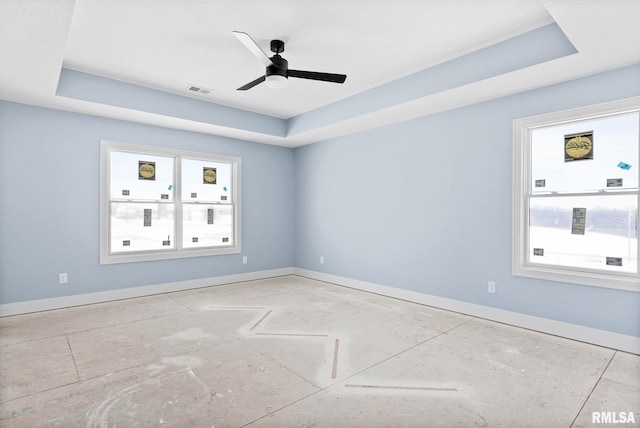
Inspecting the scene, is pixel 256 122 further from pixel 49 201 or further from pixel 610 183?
pixel 610 183

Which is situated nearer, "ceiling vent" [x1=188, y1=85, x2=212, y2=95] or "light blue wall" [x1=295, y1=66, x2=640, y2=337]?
"light blue wall" [x1=295, y1=66, x2=640, y2=337]

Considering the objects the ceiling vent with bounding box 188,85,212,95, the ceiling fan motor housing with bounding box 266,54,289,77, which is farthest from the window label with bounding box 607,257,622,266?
the ceiling vent with bounding box 188,85,212,95

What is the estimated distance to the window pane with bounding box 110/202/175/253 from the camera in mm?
5000

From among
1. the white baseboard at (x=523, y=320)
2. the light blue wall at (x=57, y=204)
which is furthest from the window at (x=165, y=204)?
the white baseboard at (x=523, y=320)

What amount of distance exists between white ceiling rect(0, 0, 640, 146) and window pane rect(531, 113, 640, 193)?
0.53m

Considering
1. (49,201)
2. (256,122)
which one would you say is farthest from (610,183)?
(49,201)

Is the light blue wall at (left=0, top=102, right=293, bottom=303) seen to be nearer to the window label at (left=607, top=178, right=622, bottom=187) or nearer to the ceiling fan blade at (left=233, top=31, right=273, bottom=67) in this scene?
the ceiling fan blade at (left=233, top=31, right=273, bottom=67)

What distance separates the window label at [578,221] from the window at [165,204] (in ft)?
16.2

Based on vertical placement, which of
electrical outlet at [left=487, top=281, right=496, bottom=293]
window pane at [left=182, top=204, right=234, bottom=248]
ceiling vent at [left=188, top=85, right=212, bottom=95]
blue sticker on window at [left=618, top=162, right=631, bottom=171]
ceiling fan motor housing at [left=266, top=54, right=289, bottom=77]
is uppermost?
ceiling vent at [left=188, top=85, right=212, bottom=95]

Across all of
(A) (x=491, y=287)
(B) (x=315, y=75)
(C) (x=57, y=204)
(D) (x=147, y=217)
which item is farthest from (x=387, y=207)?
(C) (x=57, y=204)

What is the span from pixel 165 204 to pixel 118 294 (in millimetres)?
1495

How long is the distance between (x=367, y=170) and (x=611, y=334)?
358 centimetres
